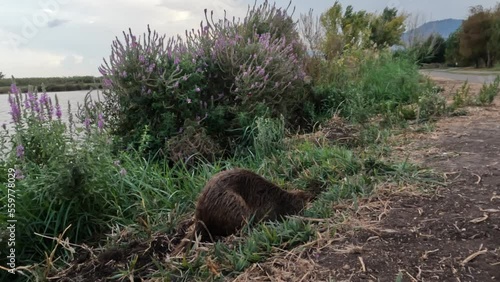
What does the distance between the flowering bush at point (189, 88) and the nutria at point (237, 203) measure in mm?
1781

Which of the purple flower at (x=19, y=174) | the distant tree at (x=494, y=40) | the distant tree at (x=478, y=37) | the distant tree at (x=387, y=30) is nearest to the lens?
the purple flower at (x=19, y=174)

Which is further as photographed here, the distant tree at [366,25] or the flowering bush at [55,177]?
the distant tree at [366,25]

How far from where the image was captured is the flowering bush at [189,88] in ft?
16.1

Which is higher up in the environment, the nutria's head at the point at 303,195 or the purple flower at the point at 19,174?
the purple flower at the point at 19,174

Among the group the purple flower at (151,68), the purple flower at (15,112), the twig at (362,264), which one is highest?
the purple flower at (151,68)

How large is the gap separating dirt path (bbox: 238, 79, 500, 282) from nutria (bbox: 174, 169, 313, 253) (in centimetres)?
54

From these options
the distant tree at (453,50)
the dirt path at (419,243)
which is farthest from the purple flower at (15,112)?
the distant tree at (453,50)

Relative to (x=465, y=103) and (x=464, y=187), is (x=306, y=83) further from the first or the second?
(x=464, y=187)

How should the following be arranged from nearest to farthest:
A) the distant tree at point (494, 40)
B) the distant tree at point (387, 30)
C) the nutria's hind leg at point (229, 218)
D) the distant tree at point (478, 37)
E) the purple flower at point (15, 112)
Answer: the nutria's hind leg at point (229, 218)
the purple flower at point (15, 112)
the distant tree at point (387, 30)
the distant tree at point (494, 40)
the distant tree at point (478, 37)

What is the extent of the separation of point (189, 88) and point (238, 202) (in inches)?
105

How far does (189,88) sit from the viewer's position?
509 cm

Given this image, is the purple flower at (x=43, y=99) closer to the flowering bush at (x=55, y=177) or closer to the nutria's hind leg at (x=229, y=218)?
the flowering bush at (x=55, y=177)

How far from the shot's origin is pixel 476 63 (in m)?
43.7

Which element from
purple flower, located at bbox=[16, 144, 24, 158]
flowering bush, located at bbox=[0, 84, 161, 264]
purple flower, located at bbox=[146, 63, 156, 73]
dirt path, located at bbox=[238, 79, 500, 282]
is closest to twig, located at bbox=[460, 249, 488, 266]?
dirt path, located at bbox=[238, 79, 500, 282]
